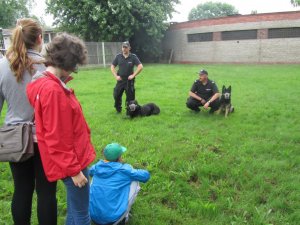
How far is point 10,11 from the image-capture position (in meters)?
37.2

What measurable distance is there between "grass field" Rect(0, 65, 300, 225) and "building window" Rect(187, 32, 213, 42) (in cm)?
2388

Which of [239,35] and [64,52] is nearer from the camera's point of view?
[64,52]

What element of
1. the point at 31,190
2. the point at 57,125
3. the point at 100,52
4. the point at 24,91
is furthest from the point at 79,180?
the point at 100,52

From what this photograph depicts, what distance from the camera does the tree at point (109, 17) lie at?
26844 millimetres

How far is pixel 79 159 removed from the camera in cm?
240

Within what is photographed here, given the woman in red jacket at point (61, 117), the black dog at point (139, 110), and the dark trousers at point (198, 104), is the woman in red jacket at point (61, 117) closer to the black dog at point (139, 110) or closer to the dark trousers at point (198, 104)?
the black dog at point (139, 110)

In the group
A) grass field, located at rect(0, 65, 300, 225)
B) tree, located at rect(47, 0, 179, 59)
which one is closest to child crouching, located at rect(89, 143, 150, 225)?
grass field, located at rect(0, 65, 300, 225)

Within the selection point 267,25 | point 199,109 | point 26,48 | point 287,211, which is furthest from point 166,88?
point 267,25

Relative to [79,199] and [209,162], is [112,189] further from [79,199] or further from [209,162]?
[209,162]

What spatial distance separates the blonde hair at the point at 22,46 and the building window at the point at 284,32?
93.0 ft

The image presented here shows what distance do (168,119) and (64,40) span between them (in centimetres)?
586

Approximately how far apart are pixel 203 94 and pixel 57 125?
6.60 meters

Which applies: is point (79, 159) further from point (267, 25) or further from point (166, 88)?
point (267, 25)

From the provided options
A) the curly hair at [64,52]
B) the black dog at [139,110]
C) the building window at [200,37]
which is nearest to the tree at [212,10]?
the building window at [200,37]
